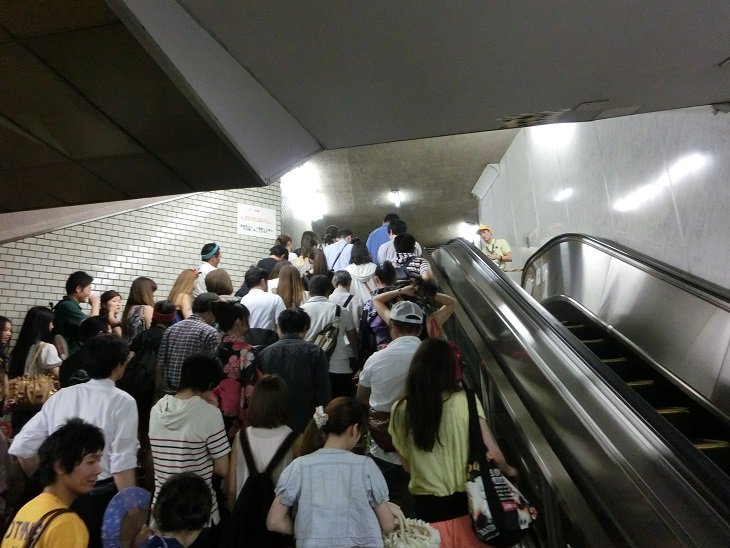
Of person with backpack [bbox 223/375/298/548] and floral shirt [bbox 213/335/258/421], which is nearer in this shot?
person with backpack [bbox 223/375/298/548]

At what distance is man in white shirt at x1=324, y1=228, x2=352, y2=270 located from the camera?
6.86 metres

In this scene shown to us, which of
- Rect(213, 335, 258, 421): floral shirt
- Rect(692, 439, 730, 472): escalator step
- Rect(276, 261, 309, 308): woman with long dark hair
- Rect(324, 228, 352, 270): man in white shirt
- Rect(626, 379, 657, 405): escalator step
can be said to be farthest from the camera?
Rect(324, 228, 352, 270): man in white shirt

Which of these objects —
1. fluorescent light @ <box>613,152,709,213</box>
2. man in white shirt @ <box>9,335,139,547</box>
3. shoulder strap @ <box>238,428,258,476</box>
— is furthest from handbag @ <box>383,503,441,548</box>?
fluorescent light @ <box>613,152,709,213</box>

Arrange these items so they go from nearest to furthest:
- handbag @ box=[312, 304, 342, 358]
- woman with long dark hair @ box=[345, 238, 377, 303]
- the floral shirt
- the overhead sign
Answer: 1. the floral shirt
2. handbag @ box=[312, 304, 342, 358]
3. woman with long dark hair @ box=[345, 238, 377, 303]
4. the overhead sign

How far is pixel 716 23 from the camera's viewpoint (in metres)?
2.21

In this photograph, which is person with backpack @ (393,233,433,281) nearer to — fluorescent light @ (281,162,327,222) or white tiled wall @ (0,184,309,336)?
white tiled wall @ (0,184,309,336)

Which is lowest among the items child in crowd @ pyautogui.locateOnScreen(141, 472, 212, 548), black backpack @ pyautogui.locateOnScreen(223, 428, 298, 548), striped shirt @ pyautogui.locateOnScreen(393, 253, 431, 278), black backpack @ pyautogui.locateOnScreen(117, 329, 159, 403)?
black backpack @ pyautogui.locateOnScreen(223, 428, 298, 548)

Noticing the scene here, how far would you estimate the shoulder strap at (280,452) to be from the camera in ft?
7.24

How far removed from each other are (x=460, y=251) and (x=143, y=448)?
4.01 metres

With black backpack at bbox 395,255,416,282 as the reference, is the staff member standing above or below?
above

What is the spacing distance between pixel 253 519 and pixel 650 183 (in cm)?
445

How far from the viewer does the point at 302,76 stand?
263 centimetres

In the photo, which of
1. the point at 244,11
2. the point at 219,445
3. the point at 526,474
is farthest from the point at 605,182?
the point at 219,445

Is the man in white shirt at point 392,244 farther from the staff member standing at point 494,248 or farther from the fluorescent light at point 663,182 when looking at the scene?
the fluorescent light at point 663,182
